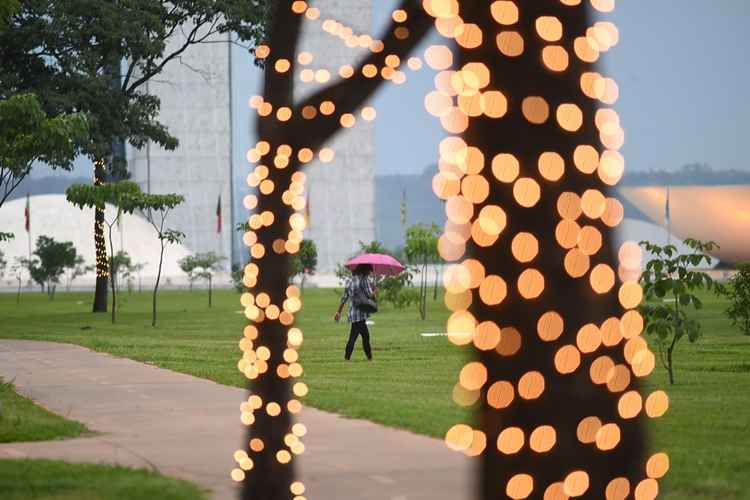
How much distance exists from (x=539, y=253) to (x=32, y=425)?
26.1 ft

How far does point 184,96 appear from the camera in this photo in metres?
86.3

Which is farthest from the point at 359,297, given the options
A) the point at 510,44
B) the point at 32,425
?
the point at 510,44

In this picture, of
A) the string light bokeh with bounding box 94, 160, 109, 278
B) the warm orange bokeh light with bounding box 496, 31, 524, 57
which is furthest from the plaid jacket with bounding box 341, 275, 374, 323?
the string light bokeh with bounding box 94, 160, 109, 278

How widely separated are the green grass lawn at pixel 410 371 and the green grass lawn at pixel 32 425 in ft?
7.18

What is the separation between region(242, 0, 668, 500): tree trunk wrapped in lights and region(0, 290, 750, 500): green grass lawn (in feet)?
12.8

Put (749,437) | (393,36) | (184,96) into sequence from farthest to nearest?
(184,96) → (749,437) → (393,36)

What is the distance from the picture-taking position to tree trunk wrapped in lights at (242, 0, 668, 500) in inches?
124

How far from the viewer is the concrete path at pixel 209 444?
23.9 feet

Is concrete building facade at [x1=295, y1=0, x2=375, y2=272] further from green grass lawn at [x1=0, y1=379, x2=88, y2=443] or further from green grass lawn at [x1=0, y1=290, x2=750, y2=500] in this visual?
green grass lawn at [x1=0, y1=379, x2=88, y2=443]

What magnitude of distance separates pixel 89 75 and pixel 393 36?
3272 centimetres

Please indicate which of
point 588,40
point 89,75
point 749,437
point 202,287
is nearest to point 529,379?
point 588,40

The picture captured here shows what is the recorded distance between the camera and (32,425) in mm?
10406

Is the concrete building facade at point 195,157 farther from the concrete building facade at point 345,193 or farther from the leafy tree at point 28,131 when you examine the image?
the leafy tree at point 28,131

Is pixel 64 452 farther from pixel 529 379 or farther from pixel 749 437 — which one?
pixel 529 379
